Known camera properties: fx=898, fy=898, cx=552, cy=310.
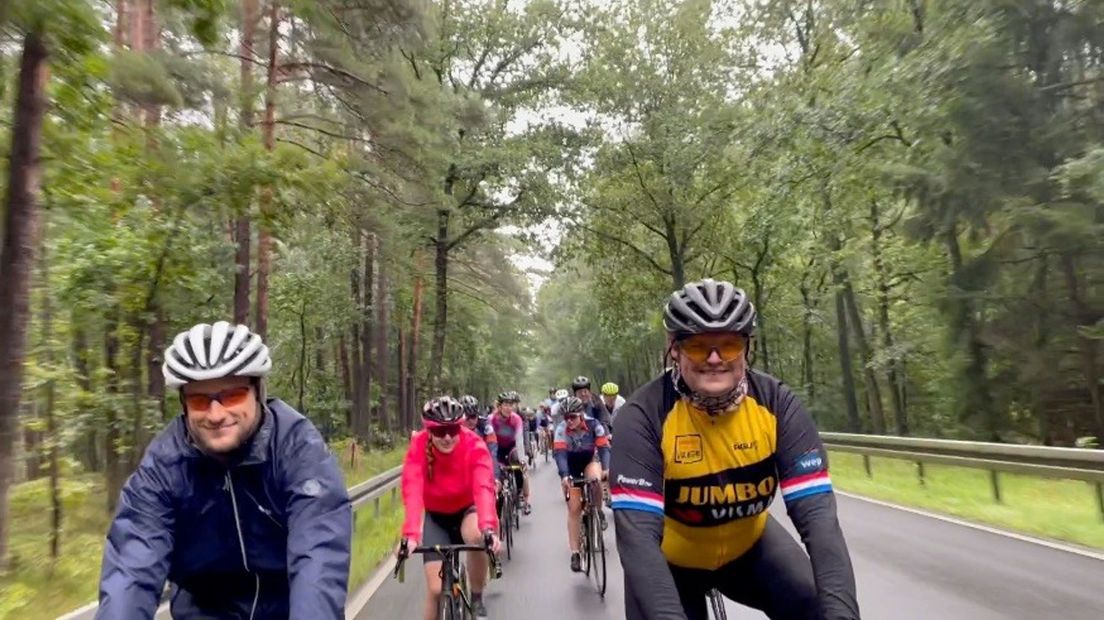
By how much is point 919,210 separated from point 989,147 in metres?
2.21

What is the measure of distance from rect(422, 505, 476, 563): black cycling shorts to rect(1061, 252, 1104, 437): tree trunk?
12.6 m

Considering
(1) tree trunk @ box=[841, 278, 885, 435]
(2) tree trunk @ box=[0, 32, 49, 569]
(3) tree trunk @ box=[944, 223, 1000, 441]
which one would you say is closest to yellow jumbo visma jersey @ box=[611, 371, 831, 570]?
(2) tree trunk @ box=[0, 32, 49, 569]

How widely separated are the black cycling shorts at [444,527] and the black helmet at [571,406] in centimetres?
347

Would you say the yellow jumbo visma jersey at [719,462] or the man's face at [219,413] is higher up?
the man's face at [219,413]

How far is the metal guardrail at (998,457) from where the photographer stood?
400 inches

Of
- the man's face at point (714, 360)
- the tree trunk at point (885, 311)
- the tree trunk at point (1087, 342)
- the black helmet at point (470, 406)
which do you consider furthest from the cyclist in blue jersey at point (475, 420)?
the tree trunk at point (885, 311)

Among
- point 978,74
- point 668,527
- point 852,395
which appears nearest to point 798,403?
point 668,527

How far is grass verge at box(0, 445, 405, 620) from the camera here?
23.4ft

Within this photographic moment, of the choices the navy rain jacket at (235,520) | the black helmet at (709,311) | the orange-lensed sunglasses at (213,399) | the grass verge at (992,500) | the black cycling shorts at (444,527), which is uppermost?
the black helmet at (709,311)

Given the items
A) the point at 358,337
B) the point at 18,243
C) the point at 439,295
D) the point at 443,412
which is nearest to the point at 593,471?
the point at 443,412

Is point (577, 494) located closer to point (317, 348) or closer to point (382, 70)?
point (382, 70)

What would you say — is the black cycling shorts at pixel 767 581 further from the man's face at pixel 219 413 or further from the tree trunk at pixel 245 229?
the tree trunk at pixel 245 229

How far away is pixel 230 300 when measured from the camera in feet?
80.0

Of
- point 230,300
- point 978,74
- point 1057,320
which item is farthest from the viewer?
point 230,300
